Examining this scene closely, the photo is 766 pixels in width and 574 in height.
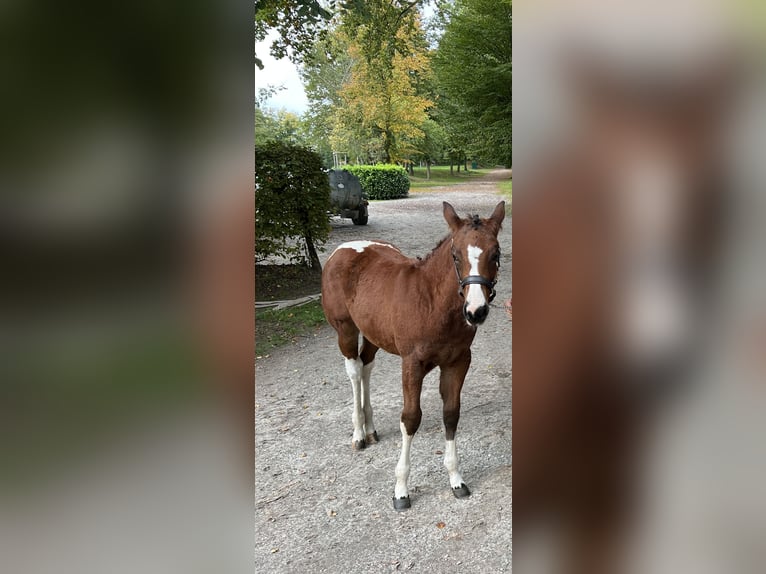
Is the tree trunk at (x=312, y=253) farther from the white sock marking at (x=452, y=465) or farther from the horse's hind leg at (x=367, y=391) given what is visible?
the white sock marking at (x=452, y=465)

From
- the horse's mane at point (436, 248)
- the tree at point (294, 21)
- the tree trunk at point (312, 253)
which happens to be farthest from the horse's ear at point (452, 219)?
the tree trunk at point (312, 253)

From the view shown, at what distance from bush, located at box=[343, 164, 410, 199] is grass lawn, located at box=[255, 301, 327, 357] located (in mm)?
1824

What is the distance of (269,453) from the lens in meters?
2.94

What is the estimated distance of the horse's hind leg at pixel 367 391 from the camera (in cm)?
310

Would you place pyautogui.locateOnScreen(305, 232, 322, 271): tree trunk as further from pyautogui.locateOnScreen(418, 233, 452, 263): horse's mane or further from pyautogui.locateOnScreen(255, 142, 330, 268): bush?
pyautogui.locateOnScreen(418, 233, 452, 263): horse's mane

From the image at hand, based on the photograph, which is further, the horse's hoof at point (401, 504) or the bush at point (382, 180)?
the bush at point (382, 180)

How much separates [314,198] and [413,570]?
3879 millimetres

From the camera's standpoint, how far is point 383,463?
2867 mm

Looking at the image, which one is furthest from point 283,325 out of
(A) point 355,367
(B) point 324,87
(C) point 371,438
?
(B) point 324,87

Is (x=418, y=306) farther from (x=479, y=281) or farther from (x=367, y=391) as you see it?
(x=367, y=391)

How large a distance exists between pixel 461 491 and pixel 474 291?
125cm
